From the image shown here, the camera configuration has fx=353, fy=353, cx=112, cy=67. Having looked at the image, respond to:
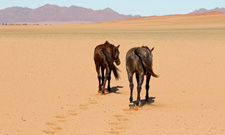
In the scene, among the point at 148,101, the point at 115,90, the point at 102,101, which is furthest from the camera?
the point at 115,90

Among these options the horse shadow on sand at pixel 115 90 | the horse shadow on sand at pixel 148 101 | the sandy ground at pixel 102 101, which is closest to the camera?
the sandy ground at pixel 102 101

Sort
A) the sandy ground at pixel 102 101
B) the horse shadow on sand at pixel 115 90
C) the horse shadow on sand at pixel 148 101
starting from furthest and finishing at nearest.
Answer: the horse shadow on sand at pixel 115 90 → the horse shadow on sand at pixel 148 101 → the sandy ground at pixel 102 101

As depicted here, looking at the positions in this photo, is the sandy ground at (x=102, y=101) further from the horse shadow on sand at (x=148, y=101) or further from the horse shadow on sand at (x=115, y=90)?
the horse shadow on sand at (x=148, y=101)

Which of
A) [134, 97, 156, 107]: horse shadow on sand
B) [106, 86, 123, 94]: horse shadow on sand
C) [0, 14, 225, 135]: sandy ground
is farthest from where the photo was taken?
[106, 86, 123, 94]: horse shadow on sand

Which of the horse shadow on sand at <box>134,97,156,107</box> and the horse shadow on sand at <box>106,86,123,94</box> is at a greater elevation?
the horse shadow on sand at <box>106,86,123,94</box>

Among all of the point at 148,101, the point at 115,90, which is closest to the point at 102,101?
the point at 148,101

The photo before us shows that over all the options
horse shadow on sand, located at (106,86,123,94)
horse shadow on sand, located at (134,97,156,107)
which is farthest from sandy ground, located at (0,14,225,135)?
horse shadow on sand, located at (134,97,156,107)

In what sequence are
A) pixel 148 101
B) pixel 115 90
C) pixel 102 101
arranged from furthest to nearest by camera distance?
1. pixel 115 90
2. pixel 102 101
3. pixel 148 101

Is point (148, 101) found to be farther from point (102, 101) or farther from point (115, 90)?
point (115, 90)

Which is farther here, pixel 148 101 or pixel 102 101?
pixel 102 101

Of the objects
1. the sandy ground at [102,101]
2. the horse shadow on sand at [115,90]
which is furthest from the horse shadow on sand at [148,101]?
the horse shadow on sand at [115,90]

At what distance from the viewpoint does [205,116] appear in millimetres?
9453

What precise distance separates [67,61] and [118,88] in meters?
8.71

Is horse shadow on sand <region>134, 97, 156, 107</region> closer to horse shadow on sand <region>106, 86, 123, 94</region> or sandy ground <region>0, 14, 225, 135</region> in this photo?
sandy ground <region>0, 14, 225, 135</region>
